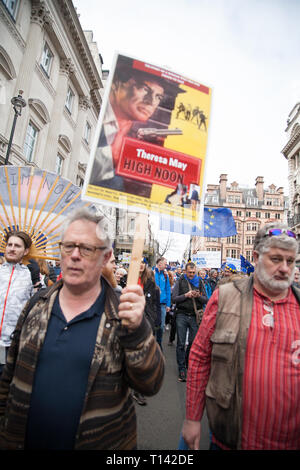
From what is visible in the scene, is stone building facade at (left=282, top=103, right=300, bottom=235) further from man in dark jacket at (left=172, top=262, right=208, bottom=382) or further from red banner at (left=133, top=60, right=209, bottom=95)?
red banner at (left=133, top=60, right=209, bottom=95)

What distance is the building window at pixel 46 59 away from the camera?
1628 centimetres

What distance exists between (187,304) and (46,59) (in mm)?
18574

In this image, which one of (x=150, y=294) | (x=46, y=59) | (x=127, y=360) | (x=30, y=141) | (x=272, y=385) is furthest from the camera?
(x=46, y=59)

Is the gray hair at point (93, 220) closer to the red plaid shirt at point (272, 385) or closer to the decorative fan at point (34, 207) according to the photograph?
the red plaid shirt at point (272, 385)

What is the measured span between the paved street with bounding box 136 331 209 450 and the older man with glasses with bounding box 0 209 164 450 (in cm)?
177

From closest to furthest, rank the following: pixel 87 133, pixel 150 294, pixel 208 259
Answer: pixel 150 294, pixel 208 259, pixel 87 133

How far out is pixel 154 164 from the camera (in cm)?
156

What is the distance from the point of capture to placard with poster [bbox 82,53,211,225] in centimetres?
151

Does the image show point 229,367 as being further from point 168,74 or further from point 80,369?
point 168,74

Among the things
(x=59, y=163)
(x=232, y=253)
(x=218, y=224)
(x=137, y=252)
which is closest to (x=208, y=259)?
(x=218, y=224)

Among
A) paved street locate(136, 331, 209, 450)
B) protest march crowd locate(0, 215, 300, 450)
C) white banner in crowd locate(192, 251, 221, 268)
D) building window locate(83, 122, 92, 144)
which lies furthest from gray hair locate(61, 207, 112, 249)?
building window locate(83, 122, 92, 144)

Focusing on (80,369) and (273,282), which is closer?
(80,369)
